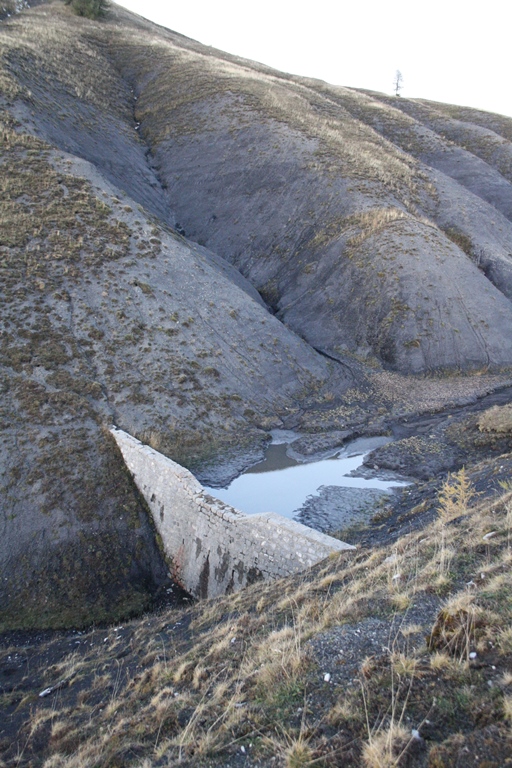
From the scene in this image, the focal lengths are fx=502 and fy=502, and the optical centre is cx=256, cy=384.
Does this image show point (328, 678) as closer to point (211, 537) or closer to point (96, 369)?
point (211, 537)

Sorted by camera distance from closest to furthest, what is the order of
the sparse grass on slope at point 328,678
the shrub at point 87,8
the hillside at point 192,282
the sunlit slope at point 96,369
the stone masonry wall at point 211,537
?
the sparse grass on slope at point 328,678 < the stone masonry wall at point 211,537 < the sunlit slope at point 96,369 < the hillside at point 192,282 < the shrub at point 87,8

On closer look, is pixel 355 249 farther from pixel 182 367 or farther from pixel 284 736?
pixel 284 736

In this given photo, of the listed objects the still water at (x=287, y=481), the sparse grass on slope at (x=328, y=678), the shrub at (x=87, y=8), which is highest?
the shrub at (x=87, y=8)

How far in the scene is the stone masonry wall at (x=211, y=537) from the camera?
11156 millimetres

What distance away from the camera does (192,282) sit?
2791cm

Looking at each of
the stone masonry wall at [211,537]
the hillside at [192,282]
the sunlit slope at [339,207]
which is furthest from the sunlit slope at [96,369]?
the sunlit slope at [339,207]

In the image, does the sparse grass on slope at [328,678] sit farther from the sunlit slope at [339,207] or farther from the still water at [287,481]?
the sunlit slope at [339,207]

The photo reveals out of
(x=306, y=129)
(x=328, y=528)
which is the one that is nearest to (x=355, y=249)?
(x=306, y=129)

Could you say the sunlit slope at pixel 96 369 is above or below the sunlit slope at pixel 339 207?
below

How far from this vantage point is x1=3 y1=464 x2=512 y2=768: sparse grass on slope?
4.12 m

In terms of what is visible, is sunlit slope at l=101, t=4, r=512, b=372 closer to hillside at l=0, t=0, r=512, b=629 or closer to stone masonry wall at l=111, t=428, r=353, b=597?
hillside at l=0, t=0, r=512, b=629

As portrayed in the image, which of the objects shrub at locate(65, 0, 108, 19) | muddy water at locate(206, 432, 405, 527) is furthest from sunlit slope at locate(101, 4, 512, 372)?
muddy water at locate(206, 432, 405, 527)

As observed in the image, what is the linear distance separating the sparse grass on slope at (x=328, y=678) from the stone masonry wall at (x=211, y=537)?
1378 mm

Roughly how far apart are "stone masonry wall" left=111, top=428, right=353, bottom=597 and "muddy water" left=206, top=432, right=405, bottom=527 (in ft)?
6.64
